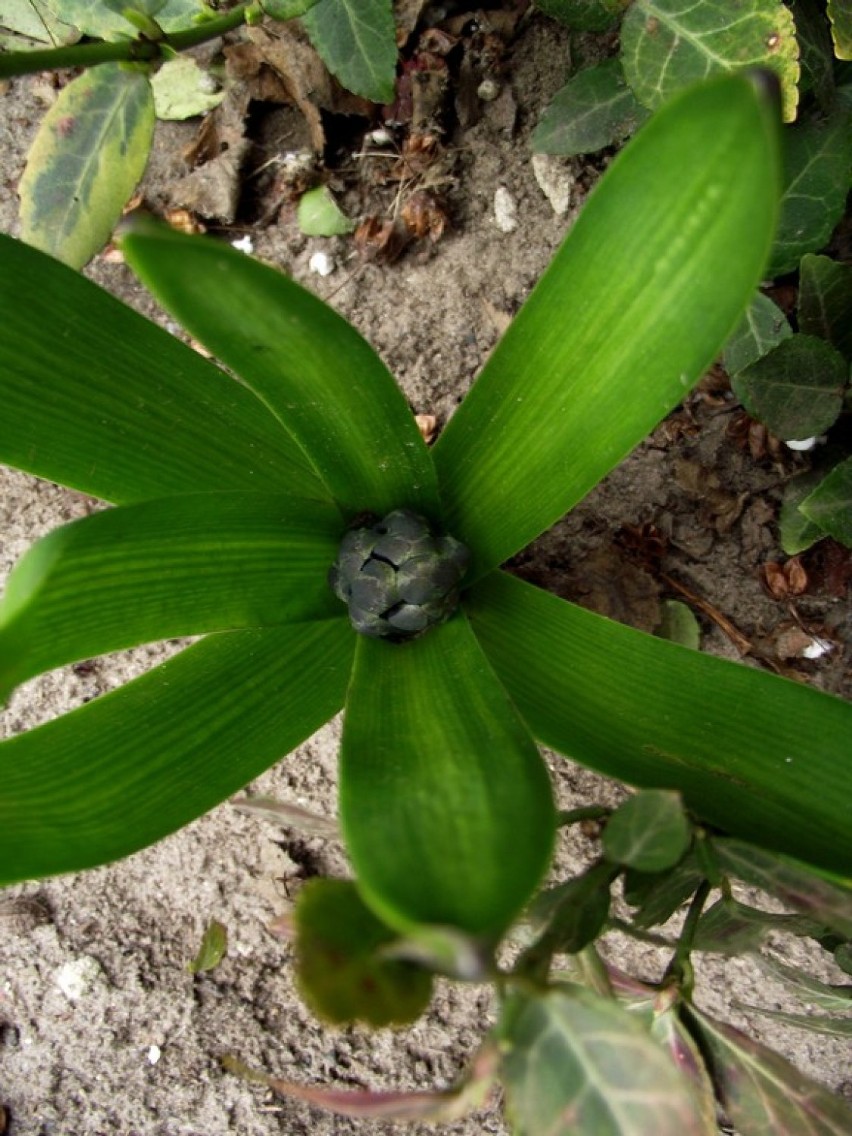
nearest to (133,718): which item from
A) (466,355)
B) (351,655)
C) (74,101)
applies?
(351,655)

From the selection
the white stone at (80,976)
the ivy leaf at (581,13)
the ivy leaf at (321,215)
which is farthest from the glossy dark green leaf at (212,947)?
the ivy leaf at (581,13)

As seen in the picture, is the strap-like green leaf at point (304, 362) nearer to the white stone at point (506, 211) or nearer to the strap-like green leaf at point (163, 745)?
the strap-like green leaf at point (163, 745)

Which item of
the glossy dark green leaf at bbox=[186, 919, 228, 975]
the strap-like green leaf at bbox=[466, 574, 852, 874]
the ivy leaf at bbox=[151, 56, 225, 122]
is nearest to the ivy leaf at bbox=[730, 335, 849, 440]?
the strap-like green leaf at bbox=[466, 574, 852, 874]

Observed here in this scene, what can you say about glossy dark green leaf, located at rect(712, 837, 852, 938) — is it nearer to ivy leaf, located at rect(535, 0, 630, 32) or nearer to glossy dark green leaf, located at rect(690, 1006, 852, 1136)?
glossy dark green leaf, located at rect(690, 1006, 852, 1136)

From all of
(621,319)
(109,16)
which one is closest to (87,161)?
(109,16)

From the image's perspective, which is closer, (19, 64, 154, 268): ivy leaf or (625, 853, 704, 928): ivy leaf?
(625, 853, 704, 928): ivy leaf

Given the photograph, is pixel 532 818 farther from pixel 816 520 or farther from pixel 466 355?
pixel 466 355
